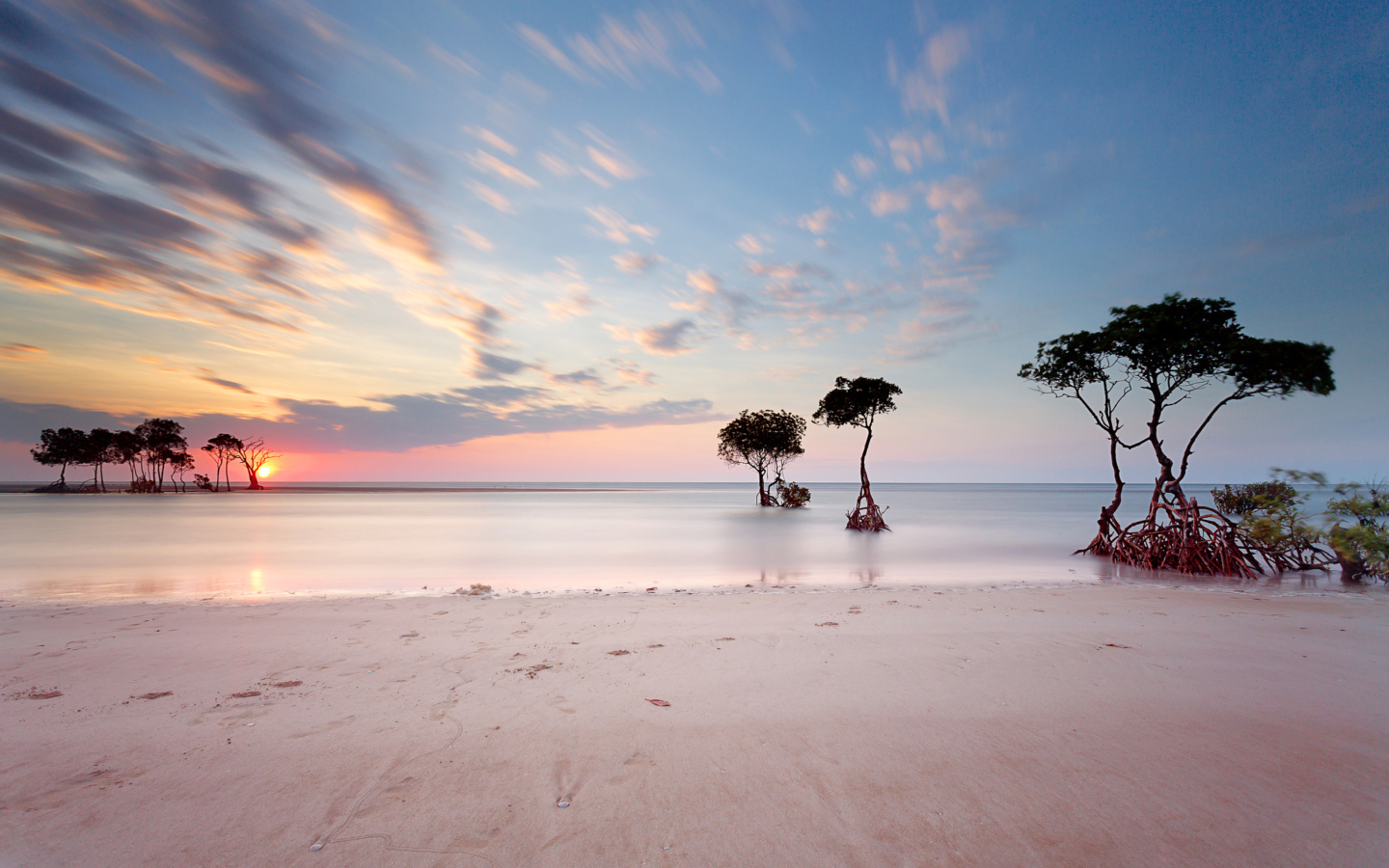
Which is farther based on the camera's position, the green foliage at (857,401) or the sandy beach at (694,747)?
the green foliage at (857,401)

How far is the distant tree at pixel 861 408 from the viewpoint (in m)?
27.4

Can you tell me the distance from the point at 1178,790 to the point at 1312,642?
5256mm

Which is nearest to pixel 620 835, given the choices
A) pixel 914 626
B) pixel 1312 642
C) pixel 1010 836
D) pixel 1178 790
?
pixel 1010 836

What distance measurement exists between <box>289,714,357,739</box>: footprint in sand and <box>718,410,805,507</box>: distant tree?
42.4 metres

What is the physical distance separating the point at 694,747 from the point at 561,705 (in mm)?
1177

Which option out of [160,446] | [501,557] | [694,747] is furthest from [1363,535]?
[160,446]

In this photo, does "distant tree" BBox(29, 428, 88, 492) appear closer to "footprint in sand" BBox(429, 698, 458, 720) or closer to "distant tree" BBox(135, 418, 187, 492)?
"distant tree" BBox(135, 418, 187, 492)

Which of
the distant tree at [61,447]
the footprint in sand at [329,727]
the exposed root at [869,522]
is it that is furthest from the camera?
the distant tree at [61,447]

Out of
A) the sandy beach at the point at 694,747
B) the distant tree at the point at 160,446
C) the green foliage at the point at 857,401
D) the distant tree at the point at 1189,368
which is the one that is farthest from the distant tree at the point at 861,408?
the distant tree at the point at 160,446

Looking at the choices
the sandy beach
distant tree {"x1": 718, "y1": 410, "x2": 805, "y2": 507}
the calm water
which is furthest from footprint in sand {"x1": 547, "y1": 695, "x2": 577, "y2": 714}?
distant tree {"x1": 718, "y1": 410, "x2": 805, "y2": 507}

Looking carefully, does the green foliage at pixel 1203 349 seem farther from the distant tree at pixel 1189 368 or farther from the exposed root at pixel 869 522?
the exposed root at pixel 869 522

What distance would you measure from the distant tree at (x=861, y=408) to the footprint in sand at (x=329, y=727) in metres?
25.8

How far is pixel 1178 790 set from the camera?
293cm

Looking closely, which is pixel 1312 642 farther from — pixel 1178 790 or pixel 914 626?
Result: pixel 1178 790
